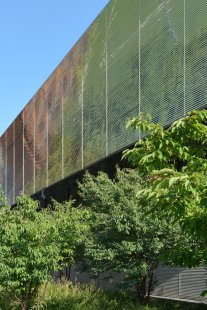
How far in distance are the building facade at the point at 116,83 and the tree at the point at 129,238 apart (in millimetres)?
3770

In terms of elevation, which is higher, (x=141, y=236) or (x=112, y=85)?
(x=112, y=85)

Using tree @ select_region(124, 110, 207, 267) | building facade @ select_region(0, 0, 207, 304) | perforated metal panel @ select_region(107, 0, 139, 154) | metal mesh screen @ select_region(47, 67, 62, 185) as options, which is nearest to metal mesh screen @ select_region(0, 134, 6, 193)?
building facade @ select_region(0, 0, 207, 304)

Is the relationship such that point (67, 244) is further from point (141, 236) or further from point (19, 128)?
point (19, 128)

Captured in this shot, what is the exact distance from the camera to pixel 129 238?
47.2ft

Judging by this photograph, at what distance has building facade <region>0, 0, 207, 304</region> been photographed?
686 inches

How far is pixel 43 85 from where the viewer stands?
1475 inches

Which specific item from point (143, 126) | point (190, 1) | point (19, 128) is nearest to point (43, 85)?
point (19, 128)

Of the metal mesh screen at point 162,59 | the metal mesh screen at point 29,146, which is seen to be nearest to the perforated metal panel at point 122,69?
the metal mesh screen at point 162,59

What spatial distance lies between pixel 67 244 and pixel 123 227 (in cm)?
213

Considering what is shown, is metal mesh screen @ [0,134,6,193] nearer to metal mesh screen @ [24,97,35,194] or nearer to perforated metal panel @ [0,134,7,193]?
perforated metal panel @ [0,134,7,193]

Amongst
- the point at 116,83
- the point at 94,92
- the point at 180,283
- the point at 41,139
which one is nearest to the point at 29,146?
the point at 41,139

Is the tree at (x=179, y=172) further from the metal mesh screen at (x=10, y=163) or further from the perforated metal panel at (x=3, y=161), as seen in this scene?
the perforated metal panel at (x=3, y=161)

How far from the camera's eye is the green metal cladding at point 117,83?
57.2 ft

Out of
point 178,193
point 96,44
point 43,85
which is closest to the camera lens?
point 178,193
